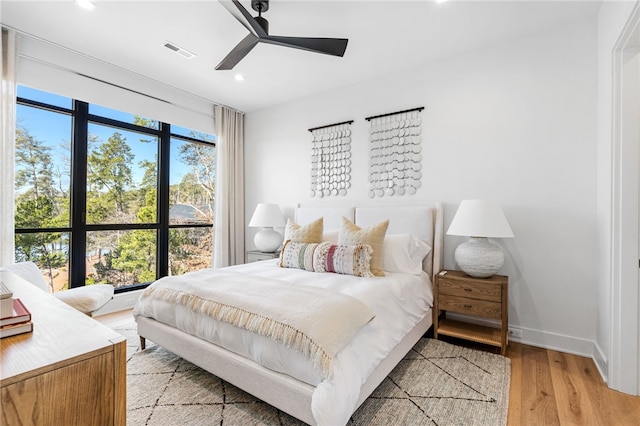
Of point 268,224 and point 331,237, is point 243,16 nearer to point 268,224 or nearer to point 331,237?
point 331,237

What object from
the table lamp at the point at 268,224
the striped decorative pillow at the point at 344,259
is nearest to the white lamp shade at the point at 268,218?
the table lamp at the point at 268,224

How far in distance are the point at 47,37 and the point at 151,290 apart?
263cm

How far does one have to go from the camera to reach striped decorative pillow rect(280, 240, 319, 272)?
8.95 ft

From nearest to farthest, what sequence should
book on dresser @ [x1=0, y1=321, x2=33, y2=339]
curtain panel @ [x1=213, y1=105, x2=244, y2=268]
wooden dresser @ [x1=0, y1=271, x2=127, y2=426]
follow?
wooden dresser @ [x1=0, y1=271, x2=127, y2=426] → book on dresser @ [x1=0, y1=321, x2=33, y2=339] → curtain panel @ [x1=213, y1=105, x2=244, y2=268]

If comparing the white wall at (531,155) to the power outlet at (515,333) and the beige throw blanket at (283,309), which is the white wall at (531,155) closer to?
the power outlet at (515,333)

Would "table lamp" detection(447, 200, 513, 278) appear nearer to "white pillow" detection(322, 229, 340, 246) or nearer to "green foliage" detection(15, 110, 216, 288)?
"white pillow" detection(322, 229, 340, 246)

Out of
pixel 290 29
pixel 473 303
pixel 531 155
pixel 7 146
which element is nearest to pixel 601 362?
pixel 473 303

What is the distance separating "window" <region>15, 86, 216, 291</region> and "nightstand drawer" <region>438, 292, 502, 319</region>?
335cm

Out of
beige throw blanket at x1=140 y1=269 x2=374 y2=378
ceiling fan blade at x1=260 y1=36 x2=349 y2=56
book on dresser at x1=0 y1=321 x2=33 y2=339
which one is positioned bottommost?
beige throw blanket at x1=140 y1=269 x2=374 y2=378

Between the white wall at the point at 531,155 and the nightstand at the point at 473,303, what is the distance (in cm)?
39

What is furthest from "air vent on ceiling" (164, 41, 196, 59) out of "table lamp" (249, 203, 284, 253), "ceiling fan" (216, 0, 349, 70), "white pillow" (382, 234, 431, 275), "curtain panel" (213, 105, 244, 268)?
"white pillow" (382, 234, 431, 275)

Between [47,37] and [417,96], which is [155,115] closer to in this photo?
[47,37]

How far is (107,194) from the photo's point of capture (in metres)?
3.54

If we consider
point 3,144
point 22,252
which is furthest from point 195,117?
point 22,252
